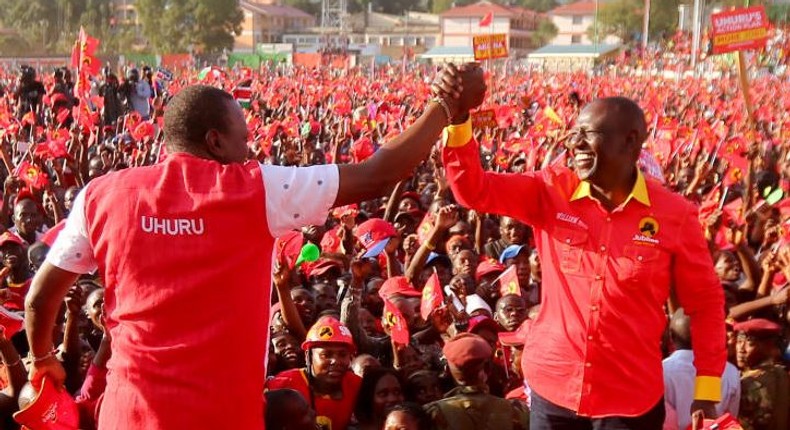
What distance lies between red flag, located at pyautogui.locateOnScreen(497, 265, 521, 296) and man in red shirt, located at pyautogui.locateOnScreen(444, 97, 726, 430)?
2.50m

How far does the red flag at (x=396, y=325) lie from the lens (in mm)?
4629

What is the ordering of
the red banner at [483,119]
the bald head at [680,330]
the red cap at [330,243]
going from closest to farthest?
the bald head at [680,330]
the red cap at [330,243]
the red banner at [483,119]

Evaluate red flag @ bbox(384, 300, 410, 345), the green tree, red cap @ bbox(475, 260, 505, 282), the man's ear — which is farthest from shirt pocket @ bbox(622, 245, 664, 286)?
the green tree

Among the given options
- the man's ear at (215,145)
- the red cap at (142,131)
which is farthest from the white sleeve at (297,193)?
the red cap at (142,131)

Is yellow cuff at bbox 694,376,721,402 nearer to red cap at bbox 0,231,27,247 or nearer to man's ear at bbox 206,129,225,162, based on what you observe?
man's ear at bbox 206,129,225,162

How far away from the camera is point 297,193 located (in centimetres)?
221

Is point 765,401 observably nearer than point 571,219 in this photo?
No

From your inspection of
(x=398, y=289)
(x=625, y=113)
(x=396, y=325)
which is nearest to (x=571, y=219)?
(x=625, y=113)

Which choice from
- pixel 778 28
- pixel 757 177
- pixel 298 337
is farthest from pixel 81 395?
pixel 778 28

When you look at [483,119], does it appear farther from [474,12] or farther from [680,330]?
[474,12]

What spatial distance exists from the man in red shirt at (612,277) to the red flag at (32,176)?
18.9ft

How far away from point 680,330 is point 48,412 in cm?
257

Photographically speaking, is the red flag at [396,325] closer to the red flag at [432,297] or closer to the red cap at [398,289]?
the red flag at [432,297]

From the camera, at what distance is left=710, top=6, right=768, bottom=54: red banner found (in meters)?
10.1
